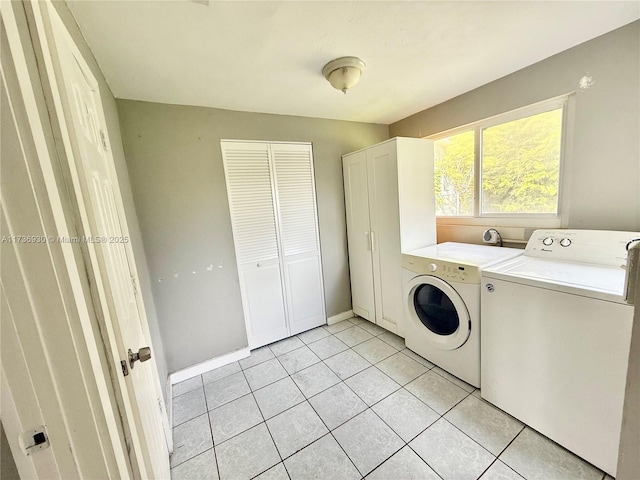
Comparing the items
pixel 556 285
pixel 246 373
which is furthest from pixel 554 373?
pixel 246 373

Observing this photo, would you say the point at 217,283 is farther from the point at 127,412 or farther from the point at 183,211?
the point at 127,412

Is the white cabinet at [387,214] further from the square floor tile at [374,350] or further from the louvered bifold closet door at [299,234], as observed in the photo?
the louvered bifold closet door at [299,234]

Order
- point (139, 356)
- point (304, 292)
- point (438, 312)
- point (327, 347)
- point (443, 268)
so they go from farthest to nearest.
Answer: point (304, 292), point (327, 347), point (438, 312), point (443, 268), point (139, 356)

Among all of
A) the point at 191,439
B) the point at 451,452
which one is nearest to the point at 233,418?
the point at 191,439

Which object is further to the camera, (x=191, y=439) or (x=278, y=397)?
(x=278, y=397)

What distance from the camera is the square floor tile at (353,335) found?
2.48 m

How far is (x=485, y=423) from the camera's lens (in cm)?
150

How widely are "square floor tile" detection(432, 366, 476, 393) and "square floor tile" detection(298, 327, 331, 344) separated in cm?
110

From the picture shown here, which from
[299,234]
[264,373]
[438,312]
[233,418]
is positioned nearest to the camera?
[233,418]

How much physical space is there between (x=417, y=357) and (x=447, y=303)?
629 millimetres

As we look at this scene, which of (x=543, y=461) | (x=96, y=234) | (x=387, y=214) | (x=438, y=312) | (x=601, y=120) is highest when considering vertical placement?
(x=601, y=120)

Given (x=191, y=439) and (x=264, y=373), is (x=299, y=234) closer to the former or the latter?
(x=264, y=373)

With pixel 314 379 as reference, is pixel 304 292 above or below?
above

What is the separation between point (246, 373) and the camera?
2133mm
